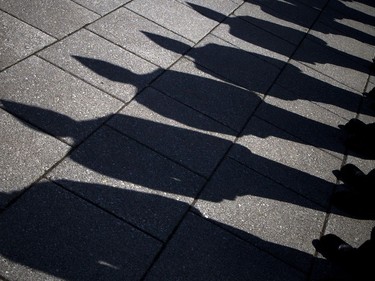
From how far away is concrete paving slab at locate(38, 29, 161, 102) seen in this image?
393 cm

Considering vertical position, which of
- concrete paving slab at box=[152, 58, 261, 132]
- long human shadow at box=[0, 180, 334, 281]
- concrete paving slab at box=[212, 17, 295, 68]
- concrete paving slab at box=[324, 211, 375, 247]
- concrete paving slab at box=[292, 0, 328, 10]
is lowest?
concrete paving slab at box=[324, 211, 375, 247]

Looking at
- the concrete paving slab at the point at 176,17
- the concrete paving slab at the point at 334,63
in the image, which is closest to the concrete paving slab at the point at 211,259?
the concrete paving slab at the point at 176,17

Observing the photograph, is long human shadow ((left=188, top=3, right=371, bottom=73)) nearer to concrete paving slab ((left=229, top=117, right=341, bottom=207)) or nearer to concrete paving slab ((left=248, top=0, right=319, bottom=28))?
concrete paving slab ((left=248, top=0, right=319, bottom=28))

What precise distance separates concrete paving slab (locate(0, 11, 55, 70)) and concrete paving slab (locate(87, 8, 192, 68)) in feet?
2.54

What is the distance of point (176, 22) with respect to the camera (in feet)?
18.5

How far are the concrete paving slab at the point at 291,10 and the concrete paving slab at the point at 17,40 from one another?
5163mm

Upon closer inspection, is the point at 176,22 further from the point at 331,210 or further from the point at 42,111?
the point at 331,210

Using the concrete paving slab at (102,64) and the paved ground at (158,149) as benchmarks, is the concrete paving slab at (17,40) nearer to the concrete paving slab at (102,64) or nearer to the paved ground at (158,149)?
the paved ground at (158,149)

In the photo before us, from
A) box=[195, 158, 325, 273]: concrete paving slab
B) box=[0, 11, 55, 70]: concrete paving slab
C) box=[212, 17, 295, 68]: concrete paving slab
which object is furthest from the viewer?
box=[212, 17, 295, 68]: concrete paving slab

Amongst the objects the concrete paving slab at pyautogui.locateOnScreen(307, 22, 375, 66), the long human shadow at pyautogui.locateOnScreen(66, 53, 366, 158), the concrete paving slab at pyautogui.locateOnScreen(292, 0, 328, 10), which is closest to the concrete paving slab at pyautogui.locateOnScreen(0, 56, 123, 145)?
the long human shadow at pyautogui.locateOnScreen(66, 53, 366, 158)

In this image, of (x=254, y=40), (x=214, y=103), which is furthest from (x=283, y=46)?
(x=214, y=103)

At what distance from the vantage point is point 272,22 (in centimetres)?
716

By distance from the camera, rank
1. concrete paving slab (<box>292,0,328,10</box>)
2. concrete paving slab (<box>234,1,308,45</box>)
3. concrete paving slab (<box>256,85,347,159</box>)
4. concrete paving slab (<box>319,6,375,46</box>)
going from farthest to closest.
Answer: concrete paving slab (<box>292,0,328,10</box>)
concrete paving slab (<box>319,6,375,46</box>)
concrete paving slab (<box>234,1,308,45</box>)
concrete paving slab (<box>256,85,347,159</box>)

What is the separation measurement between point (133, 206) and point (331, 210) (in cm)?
227
